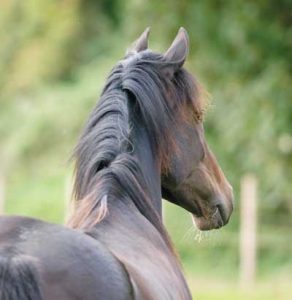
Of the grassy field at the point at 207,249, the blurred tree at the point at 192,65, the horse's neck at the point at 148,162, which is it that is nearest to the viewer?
the horse's neck at the point at 148,162

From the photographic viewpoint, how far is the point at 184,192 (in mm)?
6324

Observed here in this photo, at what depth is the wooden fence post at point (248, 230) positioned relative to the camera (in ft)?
61.5

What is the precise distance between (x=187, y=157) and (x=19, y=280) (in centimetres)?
210

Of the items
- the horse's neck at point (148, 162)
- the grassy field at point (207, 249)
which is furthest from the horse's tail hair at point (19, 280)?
the grassy field at point (207, 249)

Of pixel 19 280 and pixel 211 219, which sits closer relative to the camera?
pixel 19 280

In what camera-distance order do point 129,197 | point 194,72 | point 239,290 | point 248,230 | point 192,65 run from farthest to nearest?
point 248,230 < point 192,65 < point 194,72 < point 239,290 < point 129,197

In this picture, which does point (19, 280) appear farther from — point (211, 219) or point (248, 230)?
point (248, 230)

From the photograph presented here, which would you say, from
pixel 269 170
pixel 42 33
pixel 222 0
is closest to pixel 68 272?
pixel 222 0

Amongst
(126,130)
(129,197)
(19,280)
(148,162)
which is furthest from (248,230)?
Answer: (19,280)

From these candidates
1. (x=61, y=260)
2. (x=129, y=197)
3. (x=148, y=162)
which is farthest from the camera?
(x=148, y=162)

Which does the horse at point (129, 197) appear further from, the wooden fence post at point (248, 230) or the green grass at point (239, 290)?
the wooden fence post at point (248, 230)

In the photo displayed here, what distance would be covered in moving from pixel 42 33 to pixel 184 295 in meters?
26.8

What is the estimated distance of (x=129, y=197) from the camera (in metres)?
5.51

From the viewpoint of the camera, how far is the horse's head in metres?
6.11
